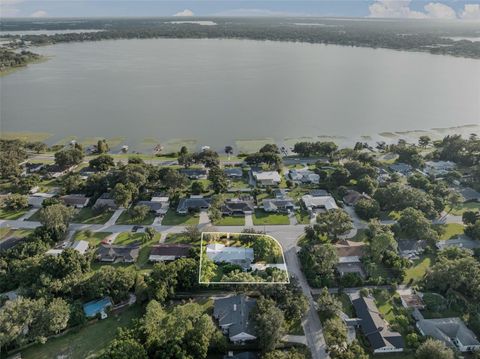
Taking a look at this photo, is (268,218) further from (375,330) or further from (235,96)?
(235,96)

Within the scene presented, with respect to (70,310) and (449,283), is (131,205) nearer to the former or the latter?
(70,310)

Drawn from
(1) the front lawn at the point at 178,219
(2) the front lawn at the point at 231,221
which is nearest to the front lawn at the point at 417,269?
(2) the front lawn at the point at 231,221

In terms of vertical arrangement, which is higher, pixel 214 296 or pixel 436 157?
pixel 436 157

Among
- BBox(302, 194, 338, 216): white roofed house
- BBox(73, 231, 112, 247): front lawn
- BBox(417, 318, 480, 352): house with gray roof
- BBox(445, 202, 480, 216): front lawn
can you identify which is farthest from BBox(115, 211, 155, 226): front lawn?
BBox(445, 202, 480, 216): front lawn

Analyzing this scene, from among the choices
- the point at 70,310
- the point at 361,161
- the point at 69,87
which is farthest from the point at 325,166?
the point at 69,87

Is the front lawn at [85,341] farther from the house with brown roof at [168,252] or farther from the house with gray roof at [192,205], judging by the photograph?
the house with gray roof at [192,205]

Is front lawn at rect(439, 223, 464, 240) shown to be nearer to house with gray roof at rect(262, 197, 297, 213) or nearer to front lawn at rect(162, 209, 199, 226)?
house with gray roof at rect(262, 197, 297, 213)
